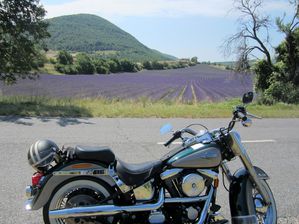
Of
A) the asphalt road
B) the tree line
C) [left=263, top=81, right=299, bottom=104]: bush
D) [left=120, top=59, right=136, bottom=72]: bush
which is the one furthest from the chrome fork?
[left=120, top=59, right=136, bottom=72]: bush

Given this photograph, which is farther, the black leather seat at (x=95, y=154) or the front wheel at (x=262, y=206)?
the front wheel at (x=262, y=206)

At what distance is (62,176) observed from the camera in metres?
3.67

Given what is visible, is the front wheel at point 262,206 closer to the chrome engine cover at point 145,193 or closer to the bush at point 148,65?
the chrome engine cover at point 145,193

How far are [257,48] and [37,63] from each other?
786 inches

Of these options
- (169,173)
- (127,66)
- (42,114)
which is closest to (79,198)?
(169,173)

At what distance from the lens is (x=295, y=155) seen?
327 inches

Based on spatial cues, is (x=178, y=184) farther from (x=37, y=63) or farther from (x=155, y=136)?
(x=37, y=63)

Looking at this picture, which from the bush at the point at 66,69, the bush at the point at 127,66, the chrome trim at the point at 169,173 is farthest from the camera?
the bush at the point at 127,66

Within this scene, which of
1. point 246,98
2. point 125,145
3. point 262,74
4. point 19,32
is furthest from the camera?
point 262,74

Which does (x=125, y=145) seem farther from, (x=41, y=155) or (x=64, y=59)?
(x=64, y=59)

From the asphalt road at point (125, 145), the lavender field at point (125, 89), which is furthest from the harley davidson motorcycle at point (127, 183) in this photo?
the lavender field at point (125, 89)

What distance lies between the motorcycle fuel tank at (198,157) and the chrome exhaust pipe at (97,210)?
38 centimetres

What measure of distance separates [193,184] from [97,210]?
908 mm

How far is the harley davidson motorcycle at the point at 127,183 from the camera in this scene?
367 cm
